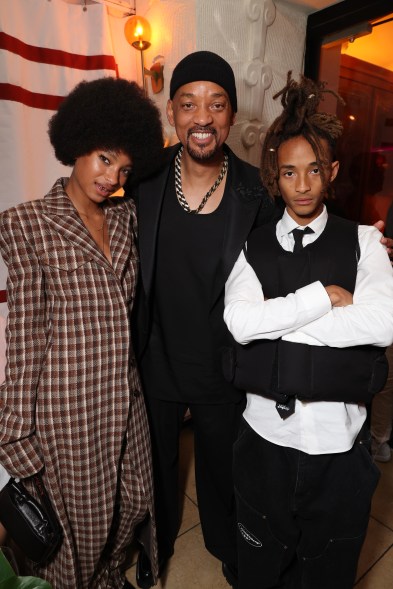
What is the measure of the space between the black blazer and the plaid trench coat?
7 cm

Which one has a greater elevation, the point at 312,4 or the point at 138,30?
the point at 312,4

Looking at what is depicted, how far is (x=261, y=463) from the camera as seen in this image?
1346 millimetres

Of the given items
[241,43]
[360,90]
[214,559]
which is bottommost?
[214,559]

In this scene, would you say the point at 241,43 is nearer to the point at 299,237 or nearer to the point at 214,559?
the point at 299,237

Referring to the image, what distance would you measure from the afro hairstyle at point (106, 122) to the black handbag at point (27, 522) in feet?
3.48

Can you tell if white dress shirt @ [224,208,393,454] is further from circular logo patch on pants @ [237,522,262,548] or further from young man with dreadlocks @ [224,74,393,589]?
circular logo patch on pants @ [237,522,262,548]

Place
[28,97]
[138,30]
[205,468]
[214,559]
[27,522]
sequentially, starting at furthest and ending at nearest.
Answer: [138,30], [28,97], [214,559], [205,468], [27,522]

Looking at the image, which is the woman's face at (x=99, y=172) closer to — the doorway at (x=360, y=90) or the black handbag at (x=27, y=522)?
the black handbag at (x=27, y=522)

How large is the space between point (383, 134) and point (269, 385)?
2037 millimetres

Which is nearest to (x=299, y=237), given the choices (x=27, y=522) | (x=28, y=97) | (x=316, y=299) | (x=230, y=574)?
(x=316, y=299)

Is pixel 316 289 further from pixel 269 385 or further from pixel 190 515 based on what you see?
pixel 190 515

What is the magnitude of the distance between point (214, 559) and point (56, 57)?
276cm

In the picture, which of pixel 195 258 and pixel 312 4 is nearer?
pixel 195 258

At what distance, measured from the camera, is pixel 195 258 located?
1503 millimetres
